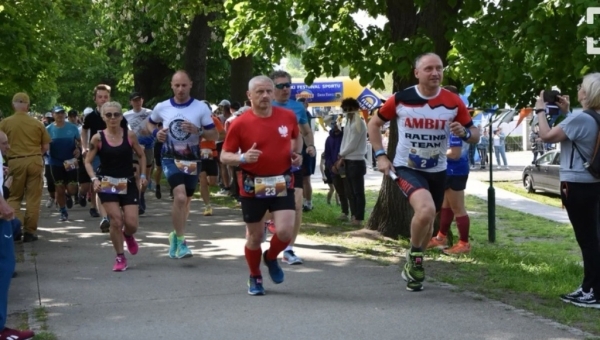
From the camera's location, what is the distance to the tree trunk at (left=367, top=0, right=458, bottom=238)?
487 inches

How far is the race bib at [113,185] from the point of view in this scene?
10320mm

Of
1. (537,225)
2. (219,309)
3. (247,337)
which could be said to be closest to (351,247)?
(219,309)

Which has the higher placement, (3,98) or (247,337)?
(3,98)

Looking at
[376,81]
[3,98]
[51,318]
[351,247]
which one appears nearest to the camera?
[51,318]

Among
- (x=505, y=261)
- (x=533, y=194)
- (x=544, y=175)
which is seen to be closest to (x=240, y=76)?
(x=544, y=175)

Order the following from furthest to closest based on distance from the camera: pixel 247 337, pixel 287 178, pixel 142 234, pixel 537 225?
pixel 537 225 < pixel 142 234 < pixel 287 178 < pixel 247 337

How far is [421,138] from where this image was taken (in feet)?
28.4

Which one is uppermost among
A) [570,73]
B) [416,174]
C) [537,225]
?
[570,73]

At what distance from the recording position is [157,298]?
8664mm

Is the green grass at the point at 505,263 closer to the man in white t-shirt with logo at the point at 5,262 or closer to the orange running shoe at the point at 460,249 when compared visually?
the orange running shoe at the point at 460,249

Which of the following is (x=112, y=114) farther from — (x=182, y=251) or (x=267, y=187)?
(x=267, y=187)

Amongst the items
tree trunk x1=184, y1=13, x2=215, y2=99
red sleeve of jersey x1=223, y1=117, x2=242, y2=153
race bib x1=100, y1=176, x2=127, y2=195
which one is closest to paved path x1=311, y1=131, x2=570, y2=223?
tree trunk x1=184, y1=13, x2=215, y2=99

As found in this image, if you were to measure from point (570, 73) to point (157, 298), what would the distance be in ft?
15.6

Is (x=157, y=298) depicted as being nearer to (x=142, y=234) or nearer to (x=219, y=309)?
(x=219, y=309)
